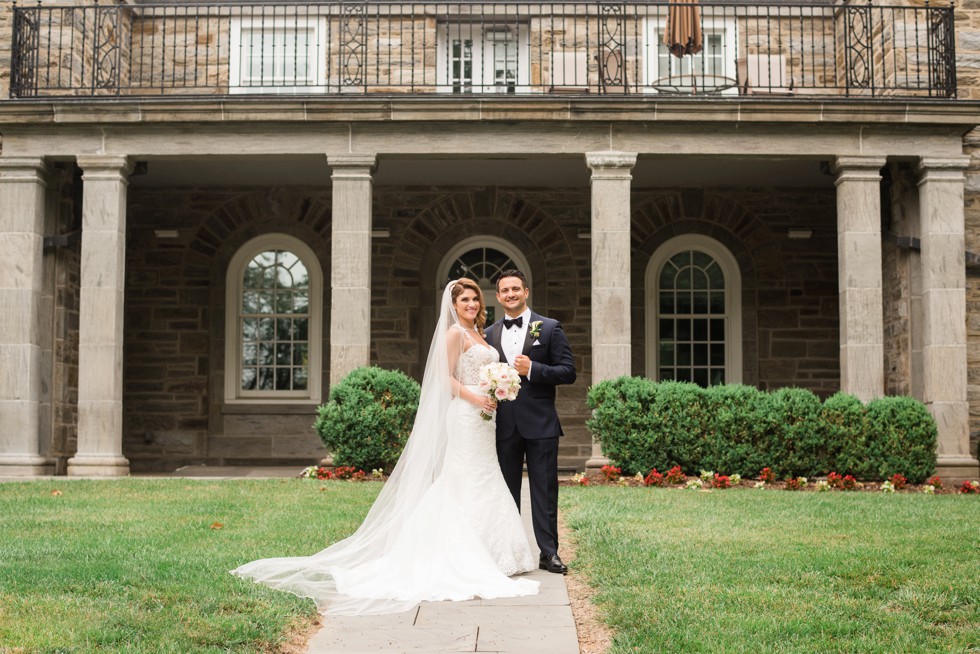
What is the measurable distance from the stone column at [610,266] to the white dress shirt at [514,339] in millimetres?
6184

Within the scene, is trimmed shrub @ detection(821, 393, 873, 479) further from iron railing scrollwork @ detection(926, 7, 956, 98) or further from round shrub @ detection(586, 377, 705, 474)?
iron railing scrollwork @ detection(926, 7, 956, 98)

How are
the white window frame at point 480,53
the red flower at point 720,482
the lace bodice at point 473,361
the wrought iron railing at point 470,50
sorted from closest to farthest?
the lace bodice at point 473,361
the red flower at point 720,482
the wrought iron railing at point 470,50
the white window frame at point 480,53

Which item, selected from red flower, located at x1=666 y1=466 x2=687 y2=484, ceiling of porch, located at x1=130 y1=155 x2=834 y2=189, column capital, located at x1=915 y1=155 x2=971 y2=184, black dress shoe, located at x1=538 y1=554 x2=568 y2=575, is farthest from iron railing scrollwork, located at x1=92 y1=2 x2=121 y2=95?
black dress shoe, located at x1=538 y1=554 x2=568 y2=575

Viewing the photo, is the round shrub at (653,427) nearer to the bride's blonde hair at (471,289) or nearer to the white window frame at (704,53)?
the bride's blonde hair at (471,289)

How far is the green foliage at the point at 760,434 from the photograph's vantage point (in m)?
12.3

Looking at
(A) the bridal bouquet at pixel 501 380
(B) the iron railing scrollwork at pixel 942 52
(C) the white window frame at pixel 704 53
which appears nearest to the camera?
(A) the bridal bouquet at pixel 501 380

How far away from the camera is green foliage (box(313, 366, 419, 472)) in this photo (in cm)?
1239

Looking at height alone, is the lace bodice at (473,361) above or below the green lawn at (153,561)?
above

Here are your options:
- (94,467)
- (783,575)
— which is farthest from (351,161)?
(783,575)

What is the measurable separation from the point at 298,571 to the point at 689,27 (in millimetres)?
10388

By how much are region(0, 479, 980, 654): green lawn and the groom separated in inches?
14.9

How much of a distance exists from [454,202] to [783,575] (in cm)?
1158

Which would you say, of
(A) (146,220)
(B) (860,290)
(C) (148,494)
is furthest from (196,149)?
(B) (860,290)

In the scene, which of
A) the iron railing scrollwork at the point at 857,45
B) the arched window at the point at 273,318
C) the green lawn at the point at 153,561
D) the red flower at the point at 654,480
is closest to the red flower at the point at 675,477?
the red flower at the point at 654,480
